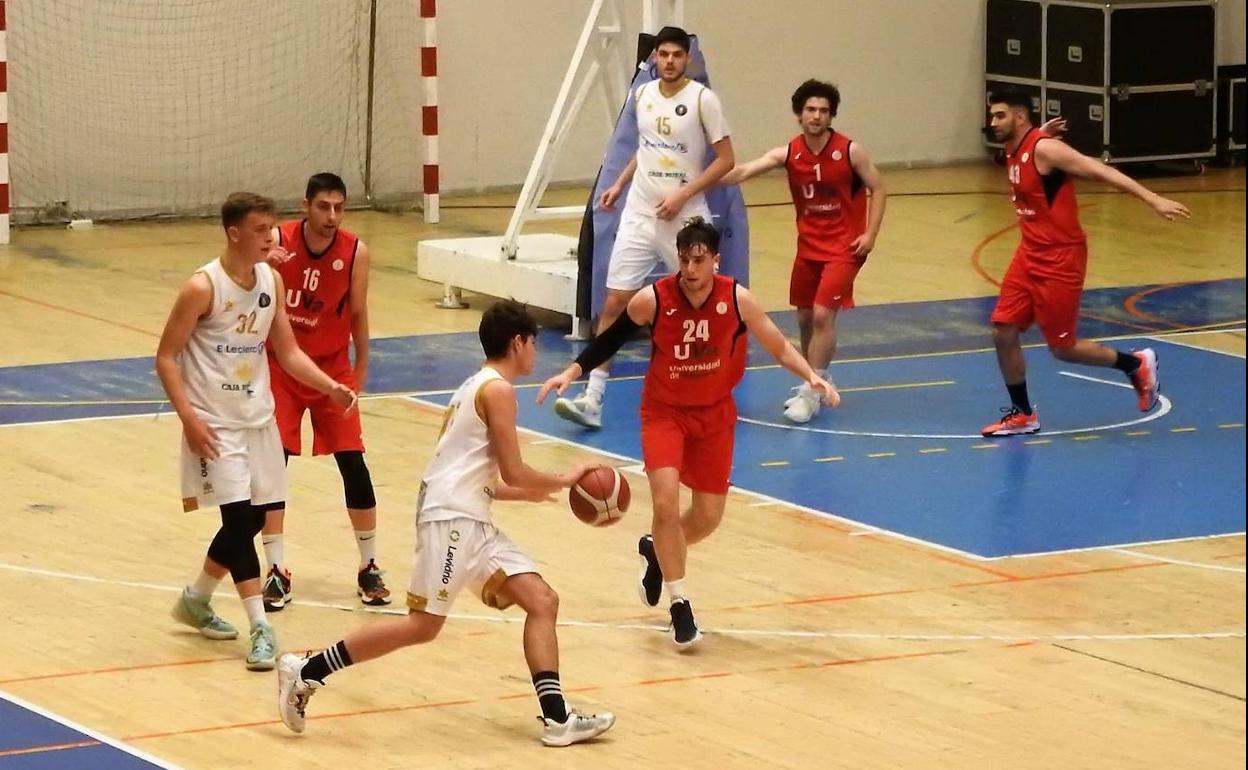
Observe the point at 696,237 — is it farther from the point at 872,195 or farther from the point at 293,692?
the point at 872,195

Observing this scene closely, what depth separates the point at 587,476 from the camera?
7.72 meters

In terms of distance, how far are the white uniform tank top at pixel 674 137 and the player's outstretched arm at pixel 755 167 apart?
194 millimetres

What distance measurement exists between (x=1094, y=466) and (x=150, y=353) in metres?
6.43

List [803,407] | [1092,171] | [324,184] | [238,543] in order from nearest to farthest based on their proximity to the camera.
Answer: [238,543] < [324,184] < [1092,171] < [803,407]

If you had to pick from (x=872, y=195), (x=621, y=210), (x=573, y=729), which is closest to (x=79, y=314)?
(x=621, y=210)

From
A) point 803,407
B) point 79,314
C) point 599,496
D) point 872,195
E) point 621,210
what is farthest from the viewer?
point 79,314

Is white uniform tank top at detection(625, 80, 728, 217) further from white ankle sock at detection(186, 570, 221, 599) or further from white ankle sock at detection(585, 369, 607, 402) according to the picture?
white ankle sock at detection(186, 570, 221, 599)

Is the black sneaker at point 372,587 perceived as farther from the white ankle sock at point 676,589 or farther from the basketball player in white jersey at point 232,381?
the white ankle sock at point 676,589

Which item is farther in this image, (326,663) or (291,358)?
(291,358)

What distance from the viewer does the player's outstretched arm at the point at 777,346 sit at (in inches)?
344

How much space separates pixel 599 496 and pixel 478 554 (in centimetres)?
52

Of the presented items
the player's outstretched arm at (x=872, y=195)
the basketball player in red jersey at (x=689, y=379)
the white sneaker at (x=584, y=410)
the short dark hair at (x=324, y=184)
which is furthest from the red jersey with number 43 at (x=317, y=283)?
the player's outstretched arm at (x=872, y=195)

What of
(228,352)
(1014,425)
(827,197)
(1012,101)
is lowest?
(1014,425)

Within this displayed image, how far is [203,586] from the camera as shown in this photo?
8648 millimetres
